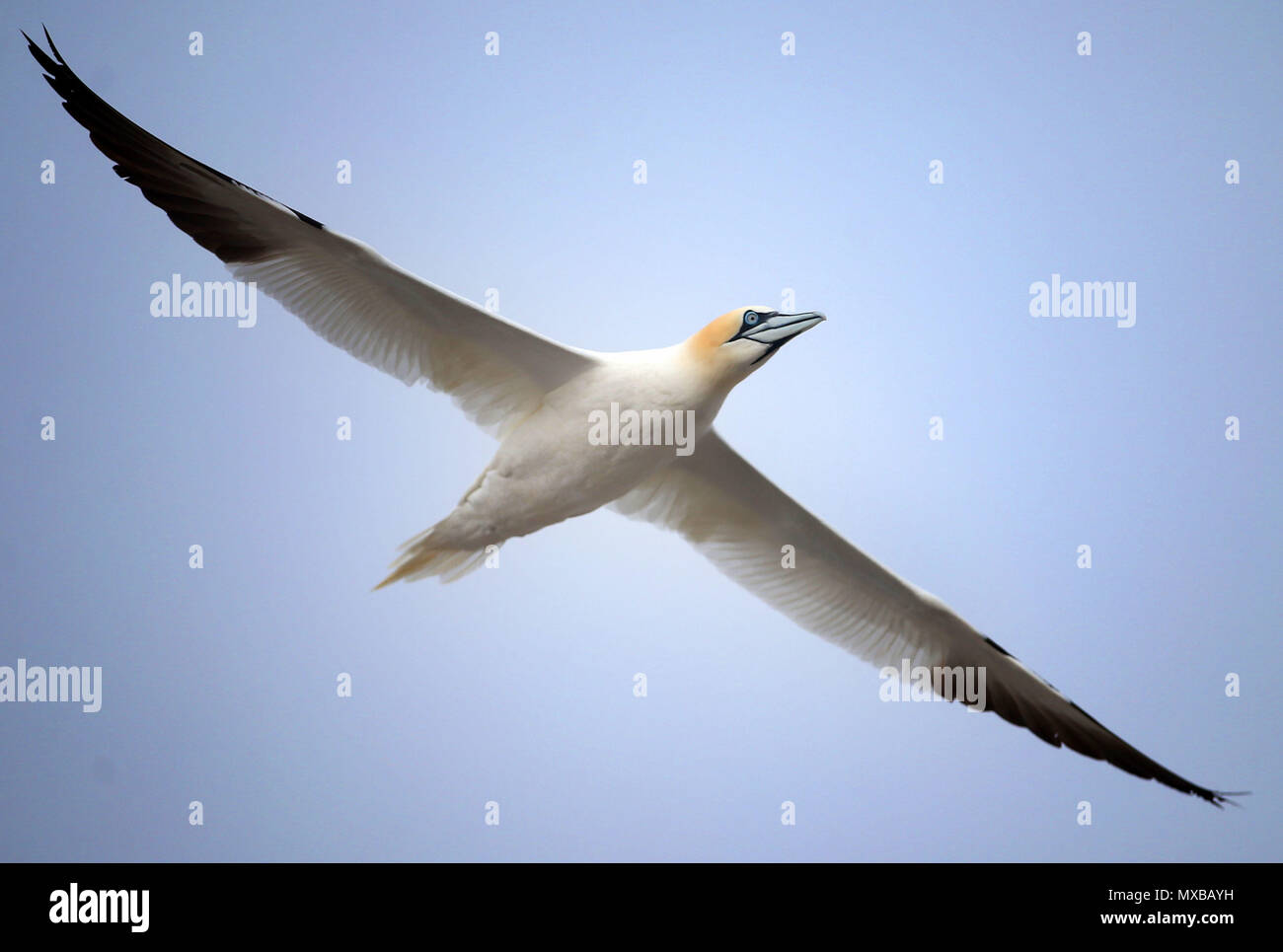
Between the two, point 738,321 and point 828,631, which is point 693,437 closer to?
point 738,321

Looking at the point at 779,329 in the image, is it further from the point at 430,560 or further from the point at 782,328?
the point at 430,560

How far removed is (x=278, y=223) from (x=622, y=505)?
3875 mm

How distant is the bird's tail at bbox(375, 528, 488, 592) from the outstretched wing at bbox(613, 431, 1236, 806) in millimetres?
1611

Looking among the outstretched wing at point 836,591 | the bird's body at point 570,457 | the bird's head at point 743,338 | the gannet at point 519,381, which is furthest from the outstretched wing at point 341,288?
the outstretched wing at point 836,591

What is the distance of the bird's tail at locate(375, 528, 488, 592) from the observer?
10344mm

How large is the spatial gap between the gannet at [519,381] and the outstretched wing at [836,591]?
0.02 m

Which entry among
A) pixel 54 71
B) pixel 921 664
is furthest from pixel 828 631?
pixel 54 71

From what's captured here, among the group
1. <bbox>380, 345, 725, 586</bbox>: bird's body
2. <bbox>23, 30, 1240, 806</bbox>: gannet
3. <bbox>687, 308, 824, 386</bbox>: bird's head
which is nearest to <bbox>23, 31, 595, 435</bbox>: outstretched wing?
<bbox>23, 30, 1240, 806</bbox>: gannet

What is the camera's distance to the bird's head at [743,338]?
31.6ft

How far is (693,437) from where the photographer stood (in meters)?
10.1

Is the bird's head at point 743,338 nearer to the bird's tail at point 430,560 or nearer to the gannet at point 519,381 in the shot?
the gannet at point 519,381

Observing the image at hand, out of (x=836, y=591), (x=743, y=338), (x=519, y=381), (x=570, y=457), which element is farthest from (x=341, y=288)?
(x=836, y=591)

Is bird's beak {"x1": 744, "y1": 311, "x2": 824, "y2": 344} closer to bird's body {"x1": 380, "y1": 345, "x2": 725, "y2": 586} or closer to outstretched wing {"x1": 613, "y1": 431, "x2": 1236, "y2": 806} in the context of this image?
bird's body {"x1": 380, "y1": 345, "x2": 725, "y2": 586}

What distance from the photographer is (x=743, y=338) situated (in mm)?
9688
